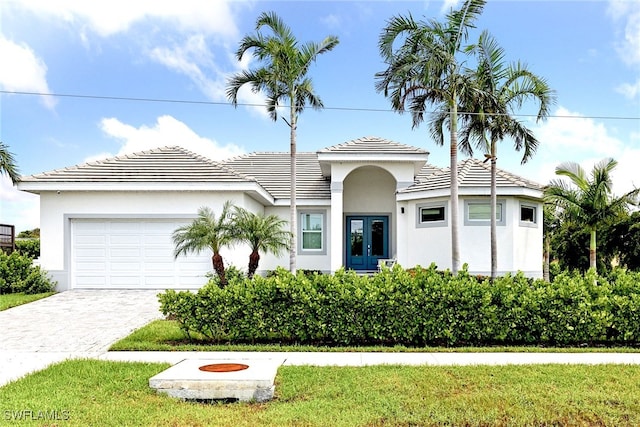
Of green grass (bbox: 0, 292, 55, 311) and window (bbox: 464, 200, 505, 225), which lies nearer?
green grass (bbox: 0, 292, 55, 311)

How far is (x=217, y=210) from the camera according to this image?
1506cm

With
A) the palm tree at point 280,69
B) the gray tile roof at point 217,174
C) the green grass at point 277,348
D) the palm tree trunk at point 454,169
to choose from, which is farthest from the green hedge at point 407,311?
the gray tile roof at point 217,174

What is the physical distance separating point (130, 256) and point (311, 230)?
727 centimetres

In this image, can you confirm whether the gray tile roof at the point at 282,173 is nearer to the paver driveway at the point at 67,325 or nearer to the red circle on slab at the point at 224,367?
the paver driveway at the point at 67,325

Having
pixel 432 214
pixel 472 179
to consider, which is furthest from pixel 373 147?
pixel 472 179

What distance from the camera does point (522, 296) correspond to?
812cm

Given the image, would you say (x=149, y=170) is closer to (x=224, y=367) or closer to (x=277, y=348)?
(x=277, y=348)

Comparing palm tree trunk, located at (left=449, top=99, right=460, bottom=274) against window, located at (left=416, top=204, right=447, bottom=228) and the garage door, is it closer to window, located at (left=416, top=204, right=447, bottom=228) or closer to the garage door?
window, located at (left=416, top=204, right=447, bottom=228)

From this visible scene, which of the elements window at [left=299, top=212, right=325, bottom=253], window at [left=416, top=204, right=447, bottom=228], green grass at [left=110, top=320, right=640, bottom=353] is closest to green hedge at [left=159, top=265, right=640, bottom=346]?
green grass at [left=110, top=320, right=640, bottom=353]

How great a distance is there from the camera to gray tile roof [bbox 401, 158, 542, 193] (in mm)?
16031

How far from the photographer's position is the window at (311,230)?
19.1 m

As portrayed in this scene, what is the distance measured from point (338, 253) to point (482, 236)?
5.33 metres

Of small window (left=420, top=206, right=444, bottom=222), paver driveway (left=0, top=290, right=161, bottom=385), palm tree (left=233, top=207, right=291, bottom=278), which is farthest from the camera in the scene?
small window (left=420, top=206, right=444, bottom=222)

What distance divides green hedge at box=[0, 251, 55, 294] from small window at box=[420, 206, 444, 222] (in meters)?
13.2
